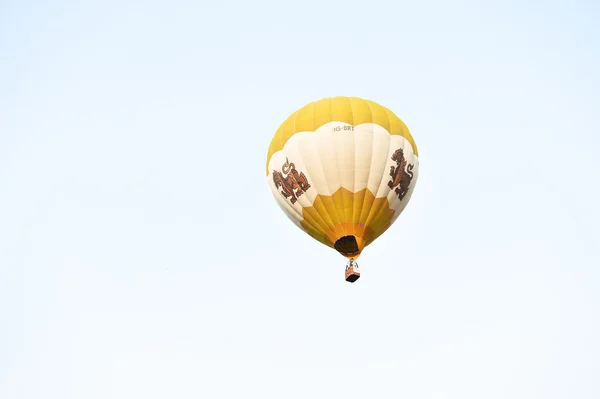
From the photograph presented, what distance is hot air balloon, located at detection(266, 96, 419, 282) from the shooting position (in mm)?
27672

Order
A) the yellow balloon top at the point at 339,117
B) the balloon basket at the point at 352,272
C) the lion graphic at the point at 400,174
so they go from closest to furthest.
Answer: the balloon basket at the point at 352,272
the lion graphic at the point at 400,174
the yellow balloon top at the point at 339,117

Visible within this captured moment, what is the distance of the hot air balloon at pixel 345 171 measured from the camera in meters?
27.7

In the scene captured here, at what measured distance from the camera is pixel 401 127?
29094 millimetres

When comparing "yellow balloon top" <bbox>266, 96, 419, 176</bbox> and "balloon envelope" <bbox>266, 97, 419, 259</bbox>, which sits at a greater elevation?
"yellow balloon top" <bbox>266, 96, 419, 176</bbox>

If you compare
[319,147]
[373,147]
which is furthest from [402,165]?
[319,147]

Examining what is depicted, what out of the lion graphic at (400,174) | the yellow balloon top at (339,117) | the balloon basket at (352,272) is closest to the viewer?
the balloon basket at (352,272)

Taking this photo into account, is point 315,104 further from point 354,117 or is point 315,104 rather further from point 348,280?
point 348,280

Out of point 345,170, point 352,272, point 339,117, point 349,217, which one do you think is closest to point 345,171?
point 345,170

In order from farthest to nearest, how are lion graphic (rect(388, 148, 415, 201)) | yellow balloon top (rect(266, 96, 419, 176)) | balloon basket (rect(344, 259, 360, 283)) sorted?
yellow balloon top (rect(266, 96, 419, 176))
lion graphic (rect(388, 148, 415, 201))
balloon basket (rect(344, 259, 360, 283))

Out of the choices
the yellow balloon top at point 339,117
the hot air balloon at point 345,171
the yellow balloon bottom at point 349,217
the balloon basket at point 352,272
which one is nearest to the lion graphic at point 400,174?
the hot air balloon at point 345,171

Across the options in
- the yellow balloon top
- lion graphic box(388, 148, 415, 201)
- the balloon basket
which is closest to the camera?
the balloon basket

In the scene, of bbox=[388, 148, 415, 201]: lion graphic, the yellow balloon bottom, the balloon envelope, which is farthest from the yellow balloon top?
the yellow balloon bottom

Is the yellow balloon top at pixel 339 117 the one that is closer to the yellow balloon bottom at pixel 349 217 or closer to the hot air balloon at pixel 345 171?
the hot air balloon at pixel 345 171

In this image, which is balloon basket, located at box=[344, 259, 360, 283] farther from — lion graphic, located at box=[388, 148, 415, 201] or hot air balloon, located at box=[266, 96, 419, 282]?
lion graphic, located at box=[388, 148, 415, 201]
